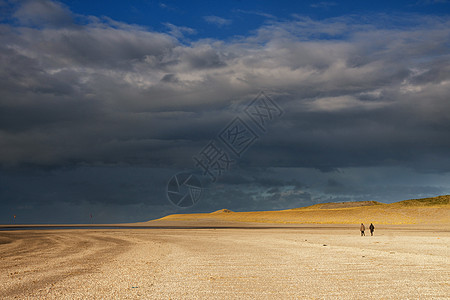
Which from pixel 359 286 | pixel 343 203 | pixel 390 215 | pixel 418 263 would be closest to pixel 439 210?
pixel 390 215

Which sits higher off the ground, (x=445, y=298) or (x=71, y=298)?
(x=71, y=298)

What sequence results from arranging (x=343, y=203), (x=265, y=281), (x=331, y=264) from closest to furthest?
(x=265, y=281), (x=331, y=264), (x=343, y=203)

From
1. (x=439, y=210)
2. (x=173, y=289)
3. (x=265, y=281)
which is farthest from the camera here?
(x=439, y=210)

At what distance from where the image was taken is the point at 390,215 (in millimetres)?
108500

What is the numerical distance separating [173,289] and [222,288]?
1.56 metres

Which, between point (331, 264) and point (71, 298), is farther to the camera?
point (331, 264)

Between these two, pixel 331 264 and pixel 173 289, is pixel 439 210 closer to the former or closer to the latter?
pixel 331 264

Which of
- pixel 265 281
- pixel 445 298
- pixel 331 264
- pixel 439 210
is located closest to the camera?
pixel 445 298

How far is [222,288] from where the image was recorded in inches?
528

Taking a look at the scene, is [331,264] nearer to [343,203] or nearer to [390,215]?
[390,215]

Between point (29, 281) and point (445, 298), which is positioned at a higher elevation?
point (29, 281)

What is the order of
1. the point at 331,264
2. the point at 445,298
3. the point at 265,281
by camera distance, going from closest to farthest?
1. the point at 445,298
2. the point at 265,281
3. the point at 331,264

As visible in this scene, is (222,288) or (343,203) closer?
(222,288)

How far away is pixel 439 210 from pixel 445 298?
104837 millimetres
